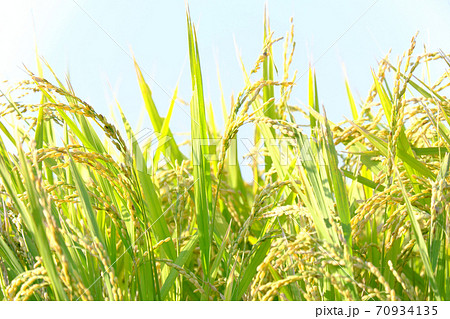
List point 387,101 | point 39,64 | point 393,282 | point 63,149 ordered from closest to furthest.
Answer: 1. point 63,149
2. point 393,282
3. point 387,101
4. point 39,64

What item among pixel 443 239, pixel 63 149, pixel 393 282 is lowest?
pixel 393 282

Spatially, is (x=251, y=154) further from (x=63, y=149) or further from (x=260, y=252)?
(x=63, y=149)

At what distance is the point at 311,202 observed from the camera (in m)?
0.81

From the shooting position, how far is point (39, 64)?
5.24 ft

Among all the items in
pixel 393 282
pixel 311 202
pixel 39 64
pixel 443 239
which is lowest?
pixel 393 282

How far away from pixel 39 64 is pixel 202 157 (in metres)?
0.98

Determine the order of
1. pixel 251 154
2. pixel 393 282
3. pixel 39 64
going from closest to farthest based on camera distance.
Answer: pixel 393 282 → pixel 251 154 → pixel 39 64

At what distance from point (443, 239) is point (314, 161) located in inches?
12.0

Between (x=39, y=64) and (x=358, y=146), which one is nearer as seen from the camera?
(x=358, y=146)

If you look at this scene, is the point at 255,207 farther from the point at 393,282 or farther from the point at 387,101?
the point at 387,101

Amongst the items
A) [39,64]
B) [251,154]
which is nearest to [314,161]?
[251,154]

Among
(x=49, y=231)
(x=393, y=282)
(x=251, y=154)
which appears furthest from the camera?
(x=251, y=154)

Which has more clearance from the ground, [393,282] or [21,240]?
[21,240]
